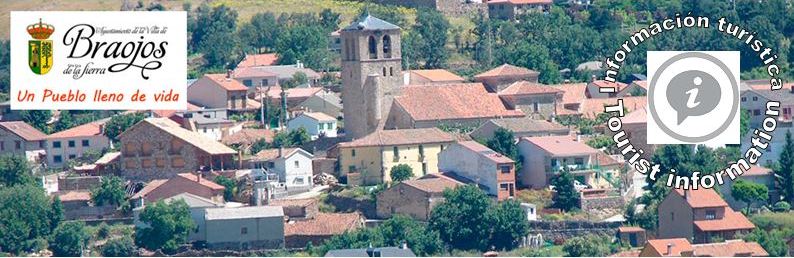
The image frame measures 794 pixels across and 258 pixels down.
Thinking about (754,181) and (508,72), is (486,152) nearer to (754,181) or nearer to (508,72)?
(754,181)

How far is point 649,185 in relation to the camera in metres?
52.1

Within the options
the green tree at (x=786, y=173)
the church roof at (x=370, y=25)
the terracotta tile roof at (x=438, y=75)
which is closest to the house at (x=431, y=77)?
the terracotta tile roof at (x=438, y=75)

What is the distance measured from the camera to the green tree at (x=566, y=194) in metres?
51.1

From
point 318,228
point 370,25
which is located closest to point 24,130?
point 370,25

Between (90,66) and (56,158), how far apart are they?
40.1 ft

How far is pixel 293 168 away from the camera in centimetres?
5359

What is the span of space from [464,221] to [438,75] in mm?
16479

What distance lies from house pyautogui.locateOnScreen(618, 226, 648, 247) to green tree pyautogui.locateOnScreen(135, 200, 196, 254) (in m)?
7.29

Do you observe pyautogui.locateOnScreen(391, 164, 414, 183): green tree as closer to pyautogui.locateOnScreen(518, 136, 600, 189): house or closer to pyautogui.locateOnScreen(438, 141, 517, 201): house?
pyautogui.locateOnScreen(438, 141, 517, 201): house

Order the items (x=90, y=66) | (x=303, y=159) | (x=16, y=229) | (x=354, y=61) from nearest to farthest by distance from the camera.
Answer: (x=90, y=66) < (x=16, y=229) < (x=303, y=159) < (x=354, y=61)

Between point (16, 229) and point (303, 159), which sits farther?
point (303, 159)

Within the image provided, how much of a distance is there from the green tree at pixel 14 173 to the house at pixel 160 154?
1790 millimetres

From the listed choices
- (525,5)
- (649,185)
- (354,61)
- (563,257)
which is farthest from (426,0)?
(563,257)

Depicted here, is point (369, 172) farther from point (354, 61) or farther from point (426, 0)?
point (426, 0)
